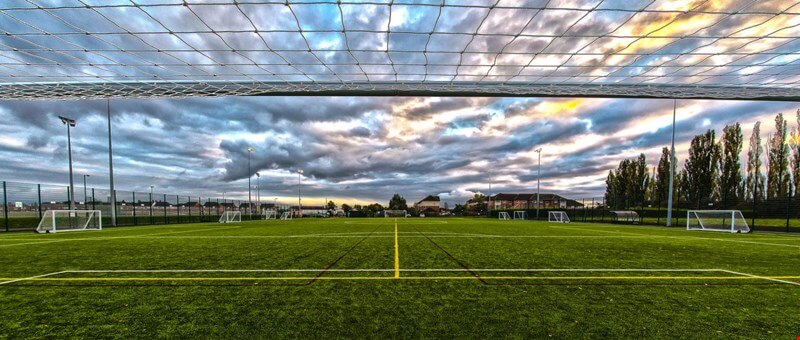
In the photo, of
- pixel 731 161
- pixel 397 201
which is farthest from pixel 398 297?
pixel 397 201

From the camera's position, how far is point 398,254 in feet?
23.6

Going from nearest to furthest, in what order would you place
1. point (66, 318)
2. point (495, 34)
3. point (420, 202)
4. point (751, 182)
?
point (66, 318), point (495, 34), point (751, 182), point (420, 202)

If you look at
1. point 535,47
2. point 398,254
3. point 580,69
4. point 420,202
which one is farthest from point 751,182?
point 420,202

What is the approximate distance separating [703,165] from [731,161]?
8.77 ft

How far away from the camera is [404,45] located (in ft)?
24.8

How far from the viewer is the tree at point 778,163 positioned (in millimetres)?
35938

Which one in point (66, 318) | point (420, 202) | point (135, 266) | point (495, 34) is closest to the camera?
point (66, 318)

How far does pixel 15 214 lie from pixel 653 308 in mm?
28308

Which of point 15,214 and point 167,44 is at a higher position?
point 167,44

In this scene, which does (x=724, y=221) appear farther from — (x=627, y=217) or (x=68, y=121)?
(x=68, y=121)

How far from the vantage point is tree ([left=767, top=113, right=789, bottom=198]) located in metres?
35.9

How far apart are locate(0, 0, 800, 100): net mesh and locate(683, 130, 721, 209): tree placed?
38000 millimetres

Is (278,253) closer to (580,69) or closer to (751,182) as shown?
(580,69)

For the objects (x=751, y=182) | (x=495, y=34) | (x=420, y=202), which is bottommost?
(x=420, y=202)
